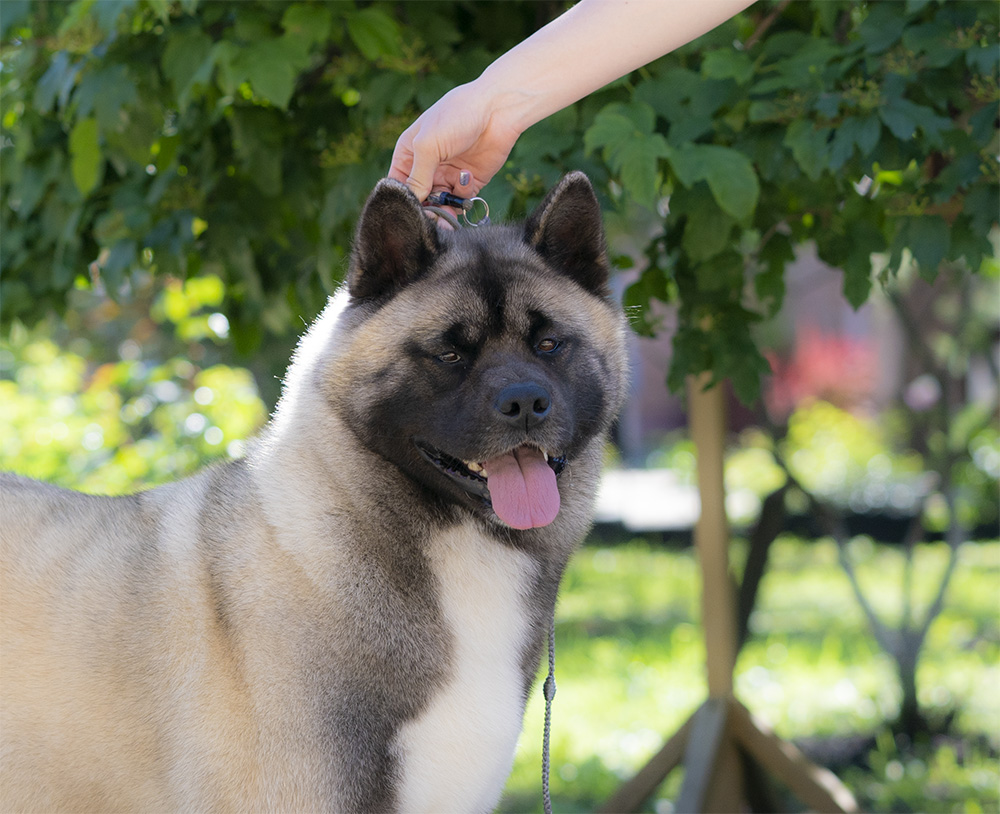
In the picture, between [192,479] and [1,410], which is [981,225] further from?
[1,410]

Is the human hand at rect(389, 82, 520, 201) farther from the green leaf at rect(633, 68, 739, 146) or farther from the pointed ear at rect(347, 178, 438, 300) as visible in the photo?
the green leaf at rect(633, 68, 739, 146)

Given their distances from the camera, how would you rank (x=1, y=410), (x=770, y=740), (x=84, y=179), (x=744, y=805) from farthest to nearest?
(x=1, y=410) → (x=744, y=805) → (x=770, y=740) → (x=84, y=179)

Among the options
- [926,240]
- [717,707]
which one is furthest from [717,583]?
[926,240]

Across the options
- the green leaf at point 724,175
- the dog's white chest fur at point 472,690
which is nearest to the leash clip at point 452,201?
the green leaf at point 724,175

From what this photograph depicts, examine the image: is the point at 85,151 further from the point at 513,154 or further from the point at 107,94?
the point at 513,154

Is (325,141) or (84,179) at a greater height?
(84,179)

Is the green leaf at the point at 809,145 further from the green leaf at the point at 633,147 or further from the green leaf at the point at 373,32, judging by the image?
the green leaf at the point at 373,32

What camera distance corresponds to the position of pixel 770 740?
372cm

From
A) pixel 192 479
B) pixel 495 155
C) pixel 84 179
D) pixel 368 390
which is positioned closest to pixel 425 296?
pixel 368 390

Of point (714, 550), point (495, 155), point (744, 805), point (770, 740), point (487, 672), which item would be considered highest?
point (495, 155)

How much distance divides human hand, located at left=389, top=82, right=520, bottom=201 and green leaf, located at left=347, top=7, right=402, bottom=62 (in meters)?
0.53

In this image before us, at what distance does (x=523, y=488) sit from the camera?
77.7 inches

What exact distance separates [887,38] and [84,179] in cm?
210

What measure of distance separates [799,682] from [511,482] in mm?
4364
